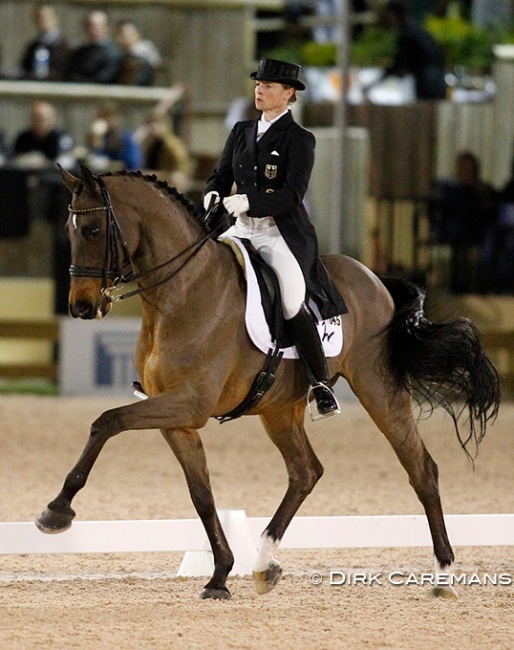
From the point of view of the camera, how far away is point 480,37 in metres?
14.1

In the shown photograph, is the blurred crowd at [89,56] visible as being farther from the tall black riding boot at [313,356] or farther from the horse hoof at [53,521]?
the horse hoof at [53,521]

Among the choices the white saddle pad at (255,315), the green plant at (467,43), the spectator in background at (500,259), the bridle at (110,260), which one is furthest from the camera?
the green plant at (467,43)

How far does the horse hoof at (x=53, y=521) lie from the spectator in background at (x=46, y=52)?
33.9ft

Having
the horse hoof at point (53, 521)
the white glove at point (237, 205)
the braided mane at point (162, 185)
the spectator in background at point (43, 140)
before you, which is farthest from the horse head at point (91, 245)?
the spectator in background at point (43, 140)

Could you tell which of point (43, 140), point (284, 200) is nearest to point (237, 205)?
point (284, 200)

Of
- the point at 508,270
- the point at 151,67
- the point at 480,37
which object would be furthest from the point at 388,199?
the point at 151,67

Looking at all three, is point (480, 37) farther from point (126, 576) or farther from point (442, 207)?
point (126, 576)

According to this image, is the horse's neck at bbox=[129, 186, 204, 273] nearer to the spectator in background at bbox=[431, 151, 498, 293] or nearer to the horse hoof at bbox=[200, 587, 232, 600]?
the horse hoof at bbox=[200, 587, 232, 600]

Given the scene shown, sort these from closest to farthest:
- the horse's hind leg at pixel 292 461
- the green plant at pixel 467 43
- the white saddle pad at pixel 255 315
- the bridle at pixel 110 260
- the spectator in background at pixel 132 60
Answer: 1. the bridle at pixel 110 260
2. the white saddle pad at pixel 255 315
3. the horse's hind leg at pixel 292 461
4. the green plant at pixel 467 43
5. the spectator in background at pixel 132 60

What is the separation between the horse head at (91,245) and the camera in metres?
4.82

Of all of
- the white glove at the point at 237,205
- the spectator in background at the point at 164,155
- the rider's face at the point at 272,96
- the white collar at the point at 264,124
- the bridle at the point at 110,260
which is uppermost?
the rider's face at the point at 272,96

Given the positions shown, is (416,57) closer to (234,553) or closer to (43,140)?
(43,140)

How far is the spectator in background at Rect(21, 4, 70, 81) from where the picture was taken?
14.3 metres

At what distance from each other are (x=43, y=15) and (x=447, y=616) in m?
11.1
